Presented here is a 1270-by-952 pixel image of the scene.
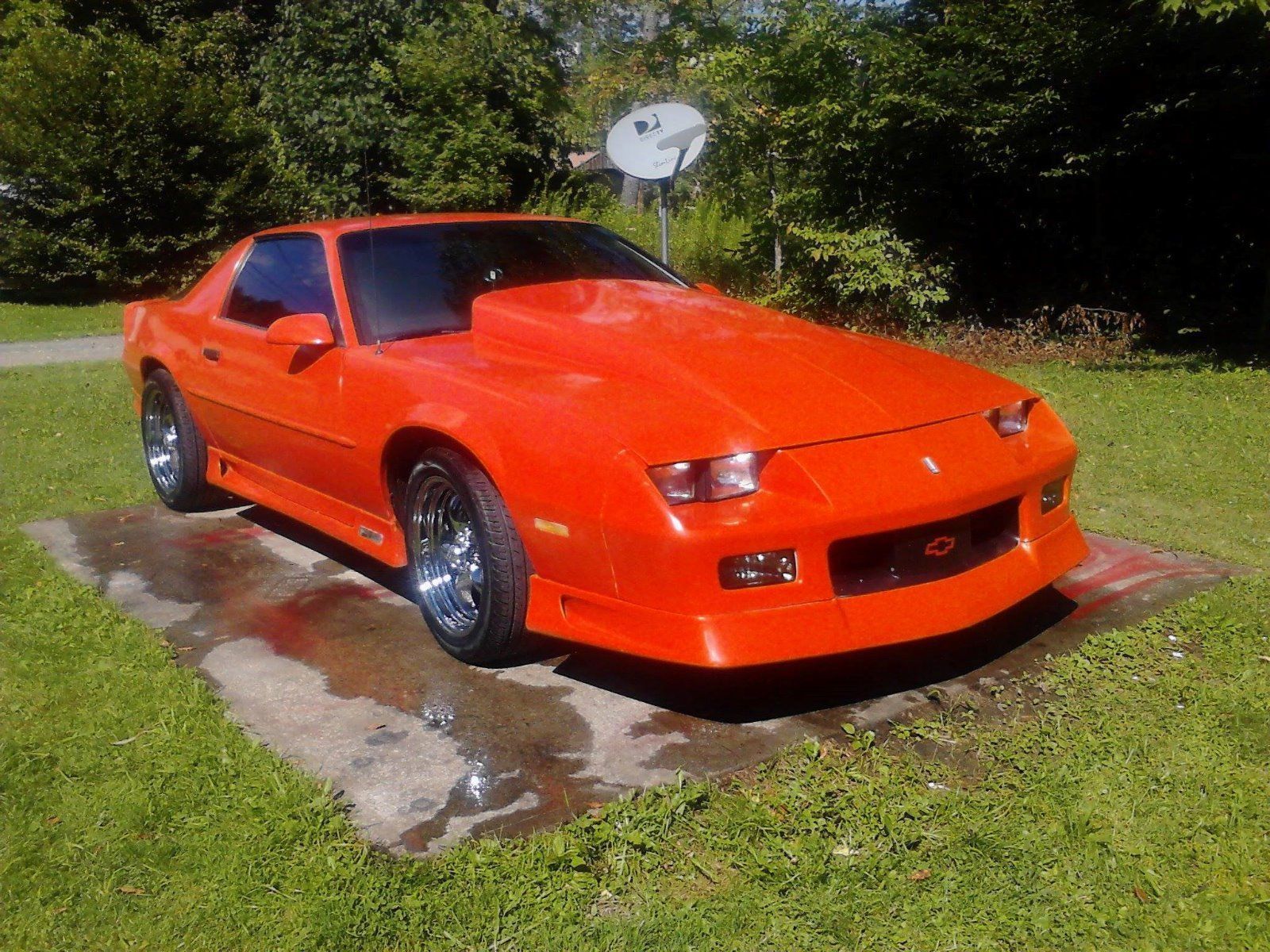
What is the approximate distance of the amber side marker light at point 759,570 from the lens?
2965 mm

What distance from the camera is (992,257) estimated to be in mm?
11398

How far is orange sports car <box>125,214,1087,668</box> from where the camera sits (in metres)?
2.99

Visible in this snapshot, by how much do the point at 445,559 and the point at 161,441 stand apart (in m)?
2.69

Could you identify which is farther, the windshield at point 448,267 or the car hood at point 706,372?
the windshield at point 448,267

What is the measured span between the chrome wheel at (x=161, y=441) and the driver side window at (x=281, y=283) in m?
0.84

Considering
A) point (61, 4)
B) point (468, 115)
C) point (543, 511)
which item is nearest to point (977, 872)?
point (543, 511)

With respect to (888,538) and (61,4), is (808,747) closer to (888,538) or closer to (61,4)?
(888,538)

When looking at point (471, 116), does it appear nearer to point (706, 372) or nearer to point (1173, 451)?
point (1173, 451)

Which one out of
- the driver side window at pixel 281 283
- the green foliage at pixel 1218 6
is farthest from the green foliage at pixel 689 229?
the driver side window at pixel 281 283

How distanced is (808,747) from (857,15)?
10.3 metres

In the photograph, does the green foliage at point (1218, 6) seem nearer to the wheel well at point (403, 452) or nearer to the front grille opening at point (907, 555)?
the front grille opening at point (907, 555)

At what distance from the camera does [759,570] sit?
2998 mm

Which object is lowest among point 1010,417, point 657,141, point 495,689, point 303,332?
point 495,689

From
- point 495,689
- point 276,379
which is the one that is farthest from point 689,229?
point 495,689
